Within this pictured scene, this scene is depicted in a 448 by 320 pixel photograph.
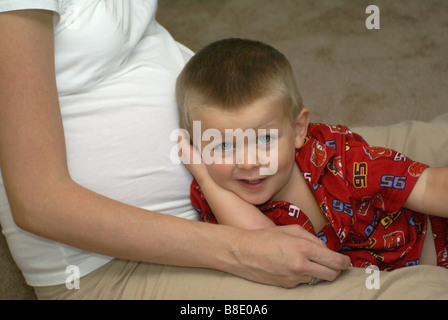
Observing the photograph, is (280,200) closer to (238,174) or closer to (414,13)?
(238,174)

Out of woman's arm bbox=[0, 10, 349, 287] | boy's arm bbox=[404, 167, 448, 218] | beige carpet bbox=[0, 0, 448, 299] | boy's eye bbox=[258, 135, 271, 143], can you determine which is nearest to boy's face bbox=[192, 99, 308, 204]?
boy's eye bbox=[258, 135, 271, 143]

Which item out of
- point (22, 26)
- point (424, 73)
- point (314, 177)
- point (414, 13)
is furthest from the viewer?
point (414, 13)

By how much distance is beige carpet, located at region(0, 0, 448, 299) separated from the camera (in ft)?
5.54

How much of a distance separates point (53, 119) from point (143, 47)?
1.04ft

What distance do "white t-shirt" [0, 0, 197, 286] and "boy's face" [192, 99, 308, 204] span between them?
85mm

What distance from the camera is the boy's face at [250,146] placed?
0.87 meters

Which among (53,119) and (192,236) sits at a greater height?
(53,119)

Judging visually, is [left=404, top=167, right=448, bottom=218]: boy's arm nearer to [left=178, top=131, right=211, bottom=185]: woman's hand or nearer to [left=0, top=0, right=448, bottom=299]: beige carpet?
[left=178, top=131, right=211, bottom=185]: woman's hand

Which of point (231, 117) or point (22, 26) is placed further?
point (231, 117)

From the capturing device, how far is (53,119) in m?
0.77

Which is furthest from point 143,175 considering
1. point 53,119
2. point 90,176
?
point 53,119

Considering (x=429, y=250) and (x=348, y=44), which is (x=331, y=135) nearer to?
(x=429, y=250)

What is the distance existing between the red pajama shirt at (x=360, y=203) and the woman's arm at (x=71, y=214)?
129 millimetres

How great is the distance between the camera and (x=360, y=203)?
0.96m
